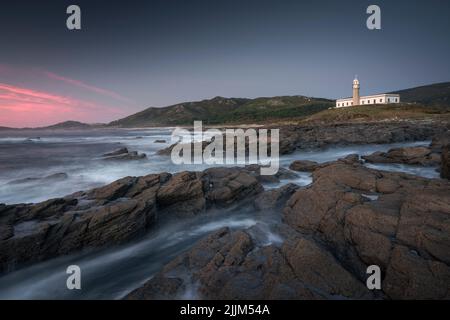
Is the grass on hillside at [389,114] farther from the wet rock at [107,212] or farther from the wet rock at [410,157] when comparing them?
the wet rock at [107,212]

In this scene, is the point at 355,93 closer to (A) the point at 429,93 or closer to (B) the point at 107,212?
(B) the point at 107,212

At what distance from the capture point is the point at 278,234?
313 inches

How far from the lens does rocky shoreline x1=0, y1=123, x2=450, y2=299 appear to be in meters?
5.16

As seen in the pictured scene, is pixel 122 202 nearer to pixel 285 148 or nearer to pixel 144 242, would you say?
pixel 144 242

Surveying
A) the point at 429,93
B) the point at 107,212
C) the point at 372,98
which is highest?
the point at 429,93

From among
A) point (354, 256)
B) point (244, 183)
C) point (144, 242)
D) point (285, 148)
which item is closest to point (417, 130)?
point (285, 148)

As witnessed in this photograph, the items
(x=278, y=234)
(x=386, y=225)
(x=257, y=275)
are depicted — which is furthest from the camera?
(x=278, y=234)

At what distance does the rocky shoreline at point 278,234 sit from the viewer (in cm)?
516

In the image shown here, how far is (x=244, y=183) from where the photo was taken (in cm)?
1188

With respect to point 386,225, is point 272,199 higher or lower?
lower

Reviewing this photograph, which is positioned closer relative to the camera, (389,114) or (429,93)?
(389,114)
